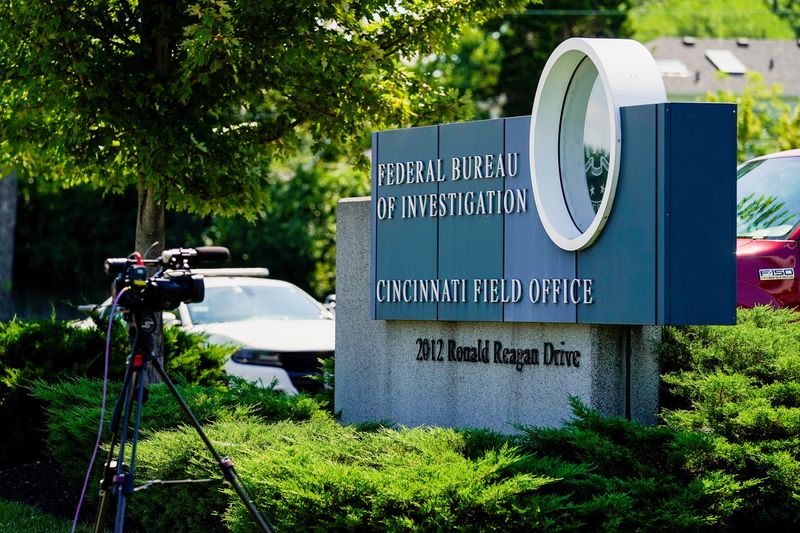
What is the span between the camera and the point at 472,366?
7574mm

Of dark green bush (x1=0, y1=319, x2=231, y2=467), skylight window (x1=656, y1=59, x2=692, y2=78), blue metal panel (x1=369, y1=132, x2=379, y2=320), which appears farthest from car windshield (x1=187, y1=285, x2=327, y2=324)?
skylight window (x1=656, y1=59, x2=692, y2=78)

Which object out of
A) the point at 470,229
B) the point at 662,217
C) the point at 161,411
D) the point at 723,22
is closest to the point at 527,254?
the point at 470,229

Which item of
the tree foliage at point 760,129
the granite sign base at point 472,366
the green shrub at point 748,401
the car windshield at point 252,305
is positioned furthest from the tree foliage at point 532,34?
the green shrub at point 748,401

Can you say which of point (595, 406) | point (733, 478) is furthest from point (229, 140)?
point (733, 478)

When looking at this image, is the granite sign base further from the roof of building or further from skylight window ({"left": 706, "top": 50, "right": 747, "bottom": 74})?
skylight window ({"left": 706, "top": 50, "right": 747, "bottom": 74})

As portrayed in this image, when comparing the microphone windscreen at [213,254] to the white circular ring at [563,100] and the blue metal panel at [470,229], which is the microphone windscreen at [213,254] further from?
the blue metal panel at [470,229]

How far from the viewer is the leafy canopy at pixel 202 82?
8.61 meters

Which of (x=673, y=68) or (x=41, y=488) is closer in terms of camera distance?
(x=41, y=488)

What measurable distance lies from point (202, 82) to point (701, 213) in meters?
4.13

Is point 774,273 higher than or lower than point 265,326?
higher

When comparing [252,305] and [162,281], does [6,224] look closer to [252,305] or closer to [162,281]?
[252,305]

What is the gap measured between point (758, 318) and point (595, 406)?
1.31 m

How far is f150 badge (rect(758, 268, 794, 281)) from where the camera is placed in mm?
8227

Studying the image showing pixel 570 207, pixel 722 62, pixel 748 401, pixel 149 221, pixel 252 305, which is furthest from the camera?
pixel 722 62
